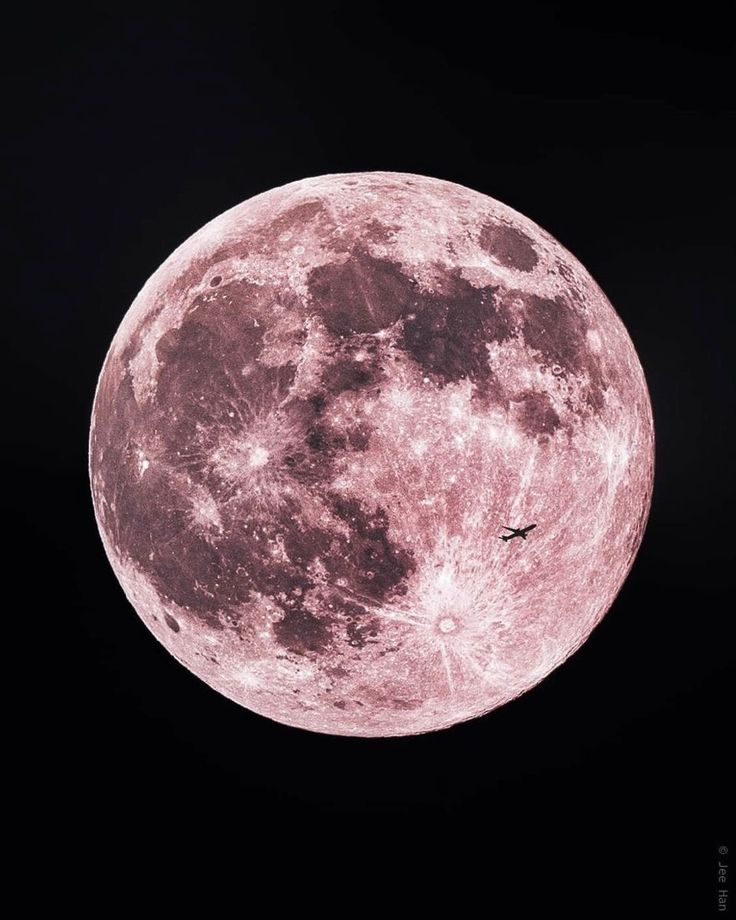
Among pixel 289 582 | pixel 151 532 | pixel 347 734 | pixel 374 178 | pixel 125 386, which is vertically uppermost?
pixel 374 178

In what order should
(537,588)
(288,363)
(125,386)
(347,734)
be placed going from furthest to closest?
(347,734), (125,386), (537,588), (288,363)

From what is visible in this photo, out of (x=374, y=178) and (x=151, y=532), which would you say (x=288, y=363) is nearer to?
(x=151, y=532)

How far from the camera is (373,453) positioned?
9.37 ft

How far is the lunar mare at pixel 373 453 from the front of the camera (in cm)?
289

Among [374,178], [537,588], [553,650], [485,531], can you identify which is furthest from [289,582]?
[374,178]

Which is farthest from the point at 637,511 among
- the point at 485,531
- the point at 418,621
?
the point at 418,621

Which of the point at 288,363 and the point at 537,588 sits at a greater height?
the point at 288,363

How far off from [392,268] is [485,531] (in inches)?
40.4

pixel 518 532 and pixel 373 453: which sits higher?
pixel 373 453

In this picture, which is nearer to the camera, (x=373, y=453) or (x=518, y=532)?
(x=373, y=453)

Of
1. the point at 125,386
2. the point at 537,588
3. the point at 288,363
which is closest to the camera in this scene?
the point at 288,363

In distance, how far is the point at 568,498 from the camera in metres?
3.08

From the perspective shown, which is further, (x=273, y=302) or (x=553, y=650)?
(x=553, y=650)

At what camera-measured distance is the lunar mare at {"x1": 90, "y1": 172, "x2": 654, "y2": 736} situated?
2889 millimetres
